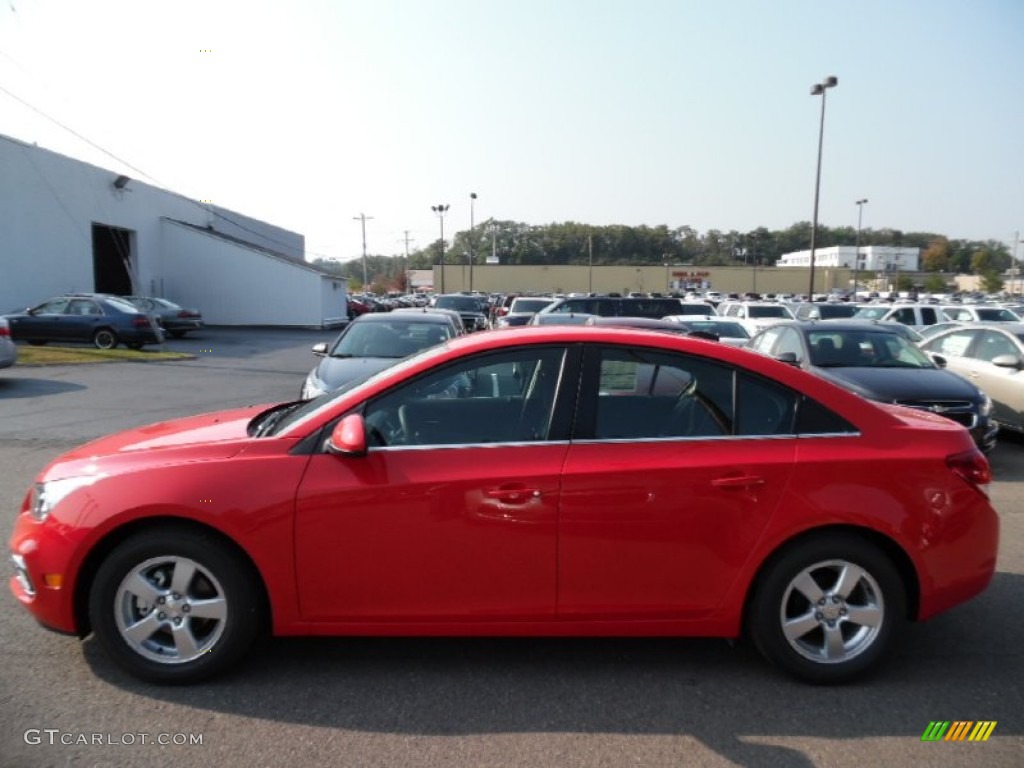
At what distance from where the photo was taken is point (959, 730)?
10.3 ft

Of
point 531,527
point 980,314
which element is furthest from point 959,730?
point 980,314

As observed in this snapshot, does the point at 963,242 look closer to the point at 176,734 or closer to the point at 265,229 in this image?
the point at 265,229

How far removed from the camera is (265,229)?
2144 inches

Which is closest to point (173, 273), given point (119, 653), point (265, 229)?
point (265, 229)

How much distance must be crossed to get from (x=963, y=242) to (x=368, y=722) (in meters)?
175

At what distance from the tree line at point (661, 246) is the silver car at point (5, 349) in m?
108

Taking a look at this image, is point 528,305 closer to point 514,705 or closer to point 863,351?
point 863,351

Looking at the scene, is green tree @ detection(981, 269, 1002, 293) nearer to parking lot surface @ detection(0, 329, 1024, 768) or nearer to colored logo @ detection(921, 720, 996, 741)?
parking lot surface @ detection(0, 329, 1024, 768)

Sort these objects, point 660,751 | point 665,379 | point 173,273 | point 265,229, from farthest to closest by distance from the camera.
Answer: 1. point 265,229
2. point 173,273
3. point 665,379
4. point 660,751

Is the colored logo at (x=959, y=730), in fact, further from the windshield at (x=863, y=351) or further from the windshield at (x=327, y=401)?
the windshield at (x=863, y=351)

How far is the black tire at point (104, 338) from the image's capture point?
22.0 meters

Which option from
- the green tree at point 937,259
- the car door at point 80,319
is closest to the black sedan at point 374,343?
the car door at point 80,319

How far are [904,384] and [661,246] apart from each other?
132 meters

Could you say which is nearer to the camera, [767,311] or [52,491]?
[52,491]
